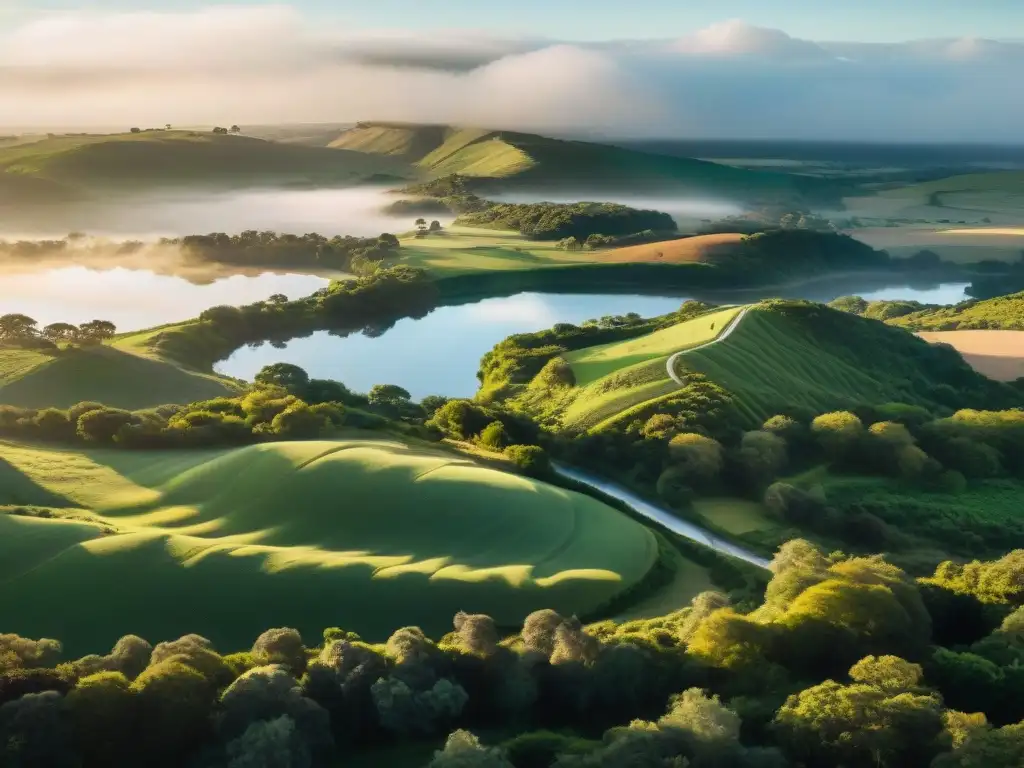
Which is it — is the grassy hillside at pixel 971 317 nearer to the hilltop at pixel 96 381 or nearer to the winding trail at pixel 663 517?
the winding trail at pixel 663 517

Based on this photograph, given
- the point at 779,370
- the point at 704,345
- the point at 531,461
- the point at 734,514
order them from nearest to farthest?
the point at 734,514 < the point at 531,461 < the point at 704,345 < the point at 779,370

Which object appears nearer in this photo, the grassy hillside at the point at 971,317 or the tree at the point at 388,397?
the tree at the point at 388,397

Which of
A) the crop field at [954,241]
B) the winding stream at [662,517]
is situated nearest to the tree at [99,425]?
the winding stream at [662,517]

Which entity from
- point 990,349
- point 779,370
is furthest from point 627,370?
point 990,349

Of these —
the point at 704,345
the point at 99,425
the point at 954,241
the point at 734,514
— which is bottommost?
the point at 734,514

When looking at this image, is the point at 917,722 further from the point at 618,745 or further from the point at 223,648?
the point at 223,648

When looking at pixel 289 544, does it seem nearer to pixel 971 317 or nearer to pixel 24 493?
pixel 24 493

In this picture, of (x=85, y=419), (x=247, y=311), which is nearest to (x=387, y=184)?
(x=247, y=311)
